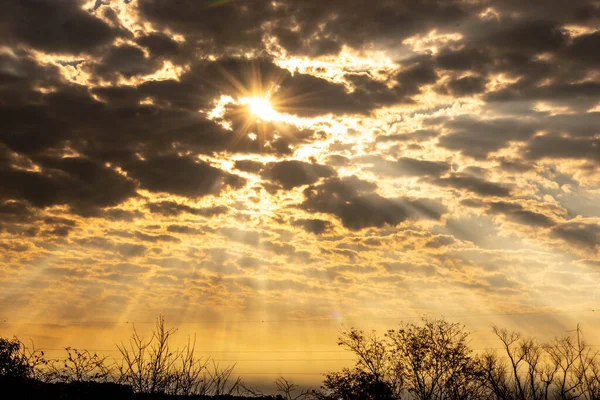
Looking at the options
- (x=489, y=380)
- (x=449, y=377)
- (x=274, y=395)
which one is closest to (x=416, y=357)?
(x=449, y=377)

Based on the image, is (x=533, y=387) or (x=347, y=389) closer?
(x=347, y=389)

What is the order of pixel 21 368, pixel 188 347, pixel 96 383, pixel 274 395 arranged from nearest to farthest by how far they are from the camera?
1. pixel 188 347
2. pixel 96 383
3. pixel 21 368
4. pixel 274 395

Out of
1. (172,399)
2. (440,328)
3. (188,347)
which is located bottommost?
(172,399)

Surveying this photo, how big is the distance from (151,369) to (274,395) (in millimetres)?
31118

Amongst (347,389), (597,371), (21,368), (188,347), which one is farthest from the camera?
(597,371)

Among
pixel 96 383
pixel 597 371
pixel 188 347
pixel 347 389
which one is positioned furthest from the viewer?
pixel 597 371

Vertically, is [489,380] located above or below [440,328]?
below

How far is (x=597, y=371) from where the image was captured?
89125 millimetres

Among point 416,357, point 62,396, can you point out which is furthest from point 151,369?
point 416,357

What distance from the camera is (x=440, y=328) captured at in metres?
81.3

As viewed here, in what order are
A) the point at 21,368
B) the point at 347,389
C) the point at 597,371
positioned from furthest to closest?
the point at 597,371 → the point at 347,389 → the point at 21,368

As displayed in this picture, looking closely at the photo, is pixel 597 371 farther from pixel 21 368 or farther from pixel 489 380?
pixel 21 368

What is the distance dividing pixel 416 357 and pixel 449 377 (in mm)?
5083

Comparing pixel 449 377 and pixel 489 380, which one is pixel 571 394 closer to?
pixel 489 380
